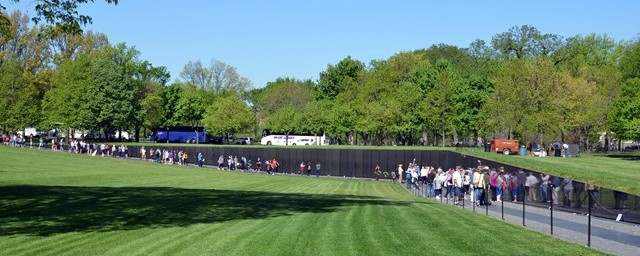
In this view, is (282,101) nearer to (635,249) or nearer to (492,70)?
(492,70)

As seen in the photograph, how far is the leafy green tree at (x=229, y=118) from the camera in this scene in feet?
371

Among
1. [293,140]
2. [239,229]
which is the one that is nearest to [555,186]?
[239,229]

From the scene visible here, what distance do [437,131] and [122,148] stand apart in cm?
4421

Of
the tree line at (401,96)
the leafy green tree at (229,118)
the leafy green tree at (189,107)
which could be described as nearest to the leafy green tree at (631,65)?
the tree line at (401,96)

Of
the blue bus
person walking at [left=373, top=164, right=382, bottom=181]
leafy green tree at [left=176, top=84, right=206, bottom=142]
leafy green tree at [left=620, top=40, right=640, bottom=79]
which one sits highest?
leafy green tree at [left=620, top=40, right=640, bottom=79]

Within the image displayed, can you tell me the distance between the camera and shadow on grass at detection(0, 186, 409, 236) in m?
17.4

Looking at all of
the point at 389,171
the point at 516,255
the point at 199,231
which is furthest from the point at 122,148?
the point at 516,255

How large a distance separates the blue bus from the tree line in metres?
3.26

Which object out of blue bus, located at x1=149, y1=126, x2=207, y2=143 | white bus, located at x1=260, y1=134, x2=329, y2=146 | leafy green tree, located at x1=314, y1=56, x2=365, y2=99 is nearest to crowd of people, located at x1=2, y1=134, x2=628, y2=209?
white bus, located at x1=260, y1=134, x2=329, y2=146

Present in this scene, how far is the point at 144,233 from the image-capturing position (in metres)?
16.1

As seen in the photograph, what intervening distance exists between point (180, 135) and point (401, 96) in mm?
40648

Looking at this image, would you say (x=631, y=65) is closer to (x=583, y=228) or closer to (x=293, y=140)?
(x=293, y=140)

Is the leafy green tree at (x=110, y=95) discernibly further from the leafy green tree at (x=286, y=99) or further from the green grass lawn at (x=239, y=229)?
the green grass lawn at (x=239, y=229)

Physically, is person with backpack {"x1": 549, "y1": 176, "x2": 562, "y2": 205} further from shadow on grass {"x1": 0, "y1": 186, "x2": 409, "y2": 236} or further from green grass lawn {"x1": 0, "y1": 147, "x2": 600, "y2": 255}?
shadow on grass {"x1": 0, "y1": 186, "x2": 409, "y2": 236}
